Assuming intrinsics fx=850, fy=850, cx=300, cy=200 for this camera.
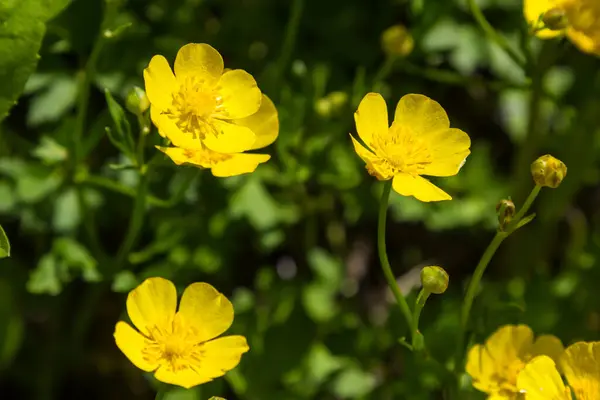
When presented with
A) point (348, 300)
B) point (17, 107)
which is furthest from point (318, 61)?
point (17, 107)

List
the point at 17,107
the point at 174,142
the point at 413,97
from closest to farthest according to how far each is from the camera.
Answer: the point at 174,142
the point at 413,97
the point at 17,107

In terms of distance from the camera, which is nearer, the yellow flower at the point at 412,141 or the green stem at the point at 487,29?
the yellow flower at the point at 412,141

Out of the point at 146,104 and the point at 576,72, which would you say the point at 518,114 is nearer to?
the point at 576,72

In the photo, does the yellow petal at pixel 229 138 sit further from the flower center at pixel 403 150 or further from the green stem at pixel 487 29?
the green stem at pixel 487 29

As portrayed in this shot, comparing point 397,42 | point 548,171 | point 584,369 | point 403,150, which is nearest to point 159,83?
point 403,150

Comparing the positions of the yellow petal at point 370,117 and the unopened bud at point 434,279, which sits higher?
the yellow petal at point 370,117

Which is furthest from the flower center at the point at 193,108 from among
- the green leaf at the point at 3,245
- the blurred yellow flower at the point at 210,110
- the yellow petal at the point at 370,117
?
the green leaf at the point at 3,245

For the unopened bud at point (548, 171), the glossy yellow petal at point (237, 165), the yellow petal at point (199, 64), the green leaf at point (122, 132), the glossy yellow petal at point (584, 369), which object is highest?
the unopened bud at point (548, 171)
